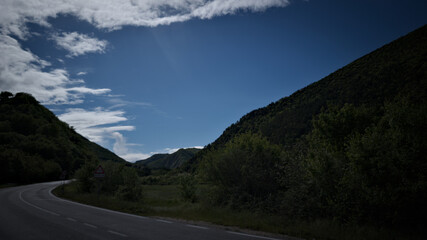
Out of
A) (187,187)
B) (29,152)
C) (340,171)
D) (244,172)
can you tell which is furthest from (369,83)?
(29,152)

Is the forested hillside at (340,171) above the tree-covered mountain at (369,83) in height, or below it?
below

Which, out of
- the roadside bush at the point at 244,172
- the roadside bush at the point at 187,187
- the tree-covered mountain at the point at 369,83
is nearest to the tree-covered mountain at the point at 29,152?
the roadside bush at the point at 187,187

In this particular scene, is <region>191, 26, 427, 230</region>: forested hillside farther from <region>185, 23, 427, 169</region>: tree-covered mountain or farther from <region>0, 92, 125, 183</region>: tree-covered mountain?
<region>185, 23, 427, 169</region>: tree-covered mountain

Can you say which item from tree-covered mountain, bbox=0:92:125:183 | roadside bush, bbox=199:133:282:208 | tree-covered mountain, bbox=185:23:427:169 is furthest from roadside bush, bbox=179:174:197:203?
tree-covered mountain, bbox=185:23:427:169

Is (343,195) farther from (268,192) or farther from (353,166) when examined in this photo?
(268,192)

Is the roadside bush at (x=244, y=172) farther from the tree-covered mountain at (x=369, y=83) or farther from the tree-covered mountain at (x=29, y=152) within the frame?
the tree-covered mountain at (x=369, y=83)

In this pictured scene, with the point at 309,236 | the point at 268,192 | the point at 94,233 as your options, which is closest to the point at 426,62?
the point at 268,192

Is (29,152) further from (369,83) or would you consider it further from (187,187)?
(369,83)

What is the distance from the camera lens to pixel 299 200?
449 inches

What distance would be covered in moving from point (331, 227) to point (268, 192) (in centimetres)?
505

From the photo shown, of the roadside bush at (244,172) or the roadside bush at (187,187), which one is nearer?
the roadside bush at (244,172)

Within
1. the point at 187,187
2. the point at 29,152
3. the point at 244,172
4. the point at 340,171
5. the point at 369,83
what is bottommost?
the point at 187,187

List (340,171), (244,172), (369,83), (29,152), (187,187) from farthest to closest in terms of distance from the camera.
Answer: (29,152)
(369,83)
(187,187)
(244,172)
(340,171)

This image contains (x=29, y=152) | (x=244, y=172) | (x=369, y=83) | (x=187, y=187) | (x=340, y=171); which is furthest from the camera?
(x=29, y=152)
